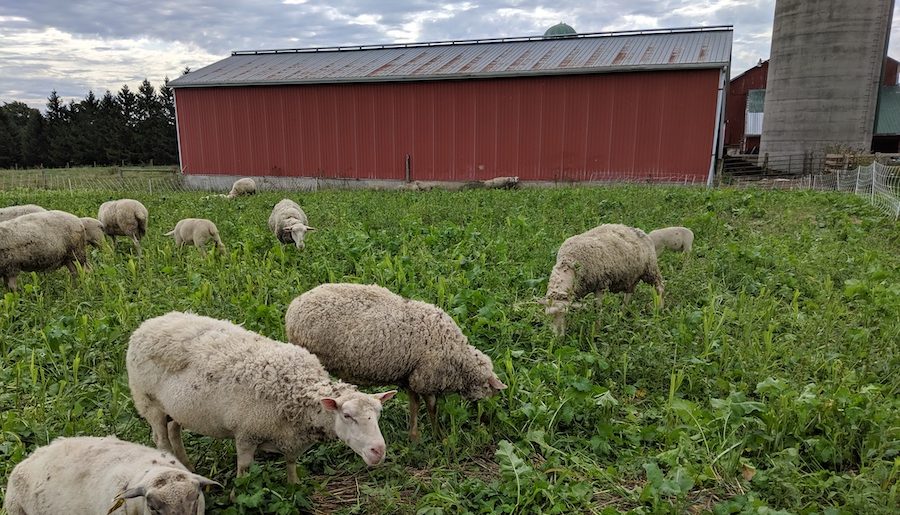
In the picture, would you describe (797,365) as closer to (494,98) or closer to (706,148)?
(706,148)

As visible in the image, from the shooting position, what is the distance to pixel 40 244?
7617 millimetres

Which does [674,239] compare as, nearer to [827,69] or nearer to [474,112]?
[474,112]

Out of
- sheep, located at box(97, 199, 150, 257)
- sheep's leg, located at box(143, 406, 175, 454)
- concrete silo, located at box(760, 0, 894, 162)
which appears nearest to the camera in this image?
sheep's leg, located at box(143, 406, 175, 454)

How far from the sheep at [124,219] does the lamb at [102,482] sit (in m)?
7.77

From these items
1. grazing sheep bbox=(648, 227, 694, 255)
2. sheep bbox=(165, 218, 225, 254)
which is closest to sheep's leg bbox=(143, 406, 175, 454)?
sheep bbox=(165, 218, 225, 254)

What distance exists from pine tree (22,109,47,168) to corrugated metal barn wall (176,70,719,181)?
1855 inches

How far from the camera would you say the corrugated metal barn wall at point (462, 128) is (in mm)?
19719

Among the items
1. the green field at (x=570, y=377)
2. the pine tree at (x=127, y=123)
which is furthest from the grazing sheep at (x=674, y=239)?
the pine tree at (x=127, y=123)

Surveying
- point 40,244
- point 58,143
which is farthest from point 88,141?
point 40,244

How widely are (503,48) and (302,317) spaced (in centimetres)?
2443

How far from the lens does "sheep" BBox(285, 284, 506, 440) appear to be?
4.20 meters

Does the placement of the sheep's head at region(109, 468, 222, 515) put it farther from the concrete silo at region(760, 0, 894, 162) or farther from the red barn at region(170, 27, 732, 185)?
the concrete silo at region(760, 0, 894, 162)

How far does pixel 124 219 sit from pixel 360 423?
9.04 metres

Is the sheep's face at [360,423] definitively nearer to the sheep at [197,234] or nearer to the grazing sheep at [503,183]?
the sheep at [197,234]
